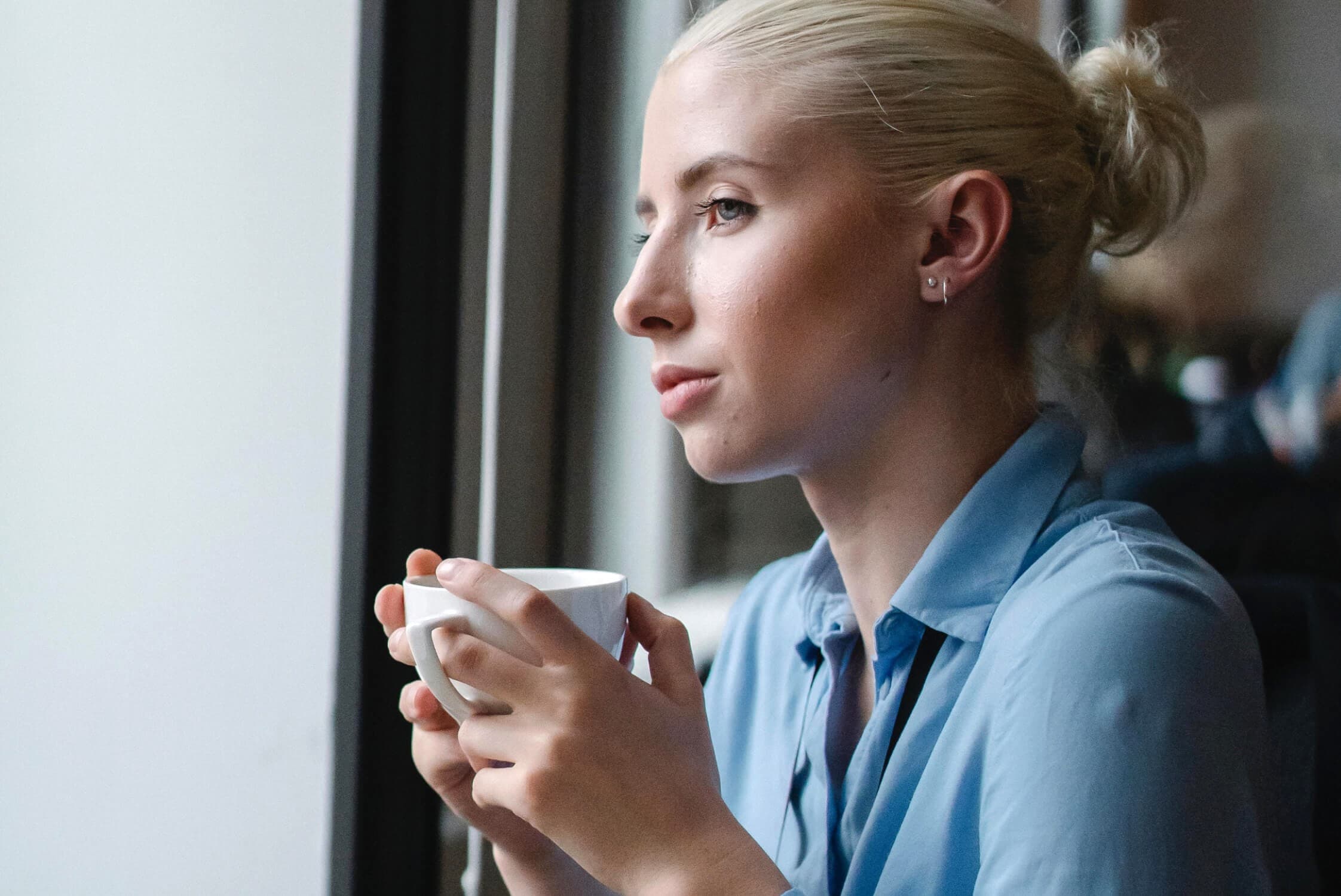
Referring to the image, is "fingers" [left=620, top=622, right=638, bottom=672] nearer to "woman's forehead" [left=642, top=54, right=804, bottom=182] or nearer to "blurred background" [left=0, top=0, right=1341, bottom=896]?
"woman's forehead" [left=642, top=54, right=804, bottom=182]

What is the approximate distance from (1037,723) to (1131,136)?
0.54 meters

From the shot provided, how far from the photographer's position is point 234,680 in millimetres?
1275

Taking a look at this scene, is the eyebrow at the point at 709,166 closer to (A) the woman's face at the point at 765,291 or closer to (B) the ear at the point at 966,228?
(A) the woman's face at the point at 765,291

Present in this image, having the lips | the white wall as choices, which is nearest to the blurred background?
the white wall

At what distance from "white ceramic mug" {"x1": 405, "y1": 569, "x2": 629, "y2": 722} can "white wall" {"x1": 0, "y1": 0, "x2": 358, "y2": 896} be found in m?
0.59

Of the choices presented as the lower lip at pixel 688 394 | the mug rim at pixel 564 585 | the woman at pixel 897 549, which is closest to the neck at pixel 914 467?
the woman at pixel 897 549

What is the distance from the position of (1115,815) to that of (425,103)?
1.13 metres

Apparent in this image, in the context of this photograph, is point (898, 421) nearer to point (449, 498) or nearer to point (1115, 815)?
point (1115, 815)

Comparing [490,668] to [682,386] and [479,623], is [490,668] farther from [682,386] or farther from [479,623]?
[682,386]

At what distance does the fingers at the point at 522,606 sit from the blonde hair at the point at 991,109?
1.40ft

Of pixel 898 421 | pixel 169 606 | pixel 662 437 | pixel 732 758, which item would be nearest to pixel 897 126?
pixel 898 421

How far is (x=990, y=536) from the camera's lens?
847 millimetres

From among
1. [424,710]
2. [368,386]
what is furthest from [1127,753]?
[368,386]

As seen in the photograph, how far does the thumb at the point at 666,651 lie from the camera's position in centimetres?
73
